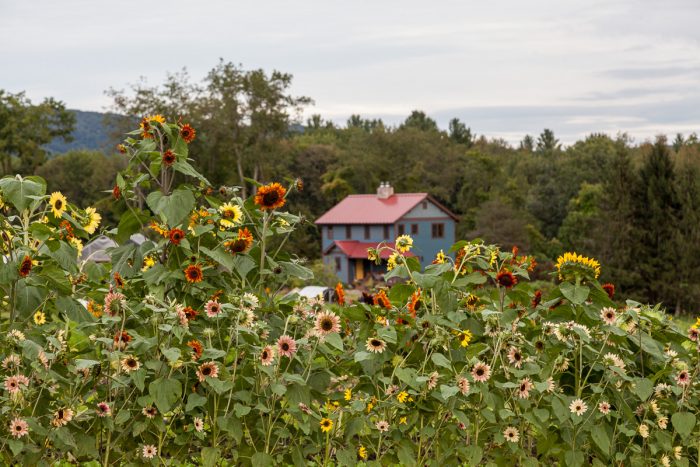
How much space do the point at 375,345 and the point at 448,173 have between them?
3897 cm

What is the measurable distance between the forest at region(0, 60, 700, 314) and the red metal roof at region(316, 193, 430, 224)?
1.86 meters

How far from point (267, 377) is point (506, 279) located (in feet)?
2.86

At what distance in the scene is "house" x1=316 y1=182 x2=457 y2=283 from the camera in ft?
112

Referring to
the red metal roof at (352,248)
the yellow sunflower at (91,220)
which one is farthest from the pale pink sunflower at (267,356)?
the red metal roof at (352,248)

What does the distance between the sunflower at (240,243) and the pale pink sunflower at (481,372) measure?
2.84 ft

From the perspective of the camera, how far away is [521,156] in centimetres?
5206

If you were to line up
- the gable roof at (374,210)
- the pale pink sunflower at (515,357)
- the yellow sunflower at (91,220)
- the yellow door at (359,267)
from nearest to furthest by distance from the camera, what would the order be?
the pale pink sunflower at (515,357)
the yellow sunflower at (91,220)
the gable roof at (374,210)
the yellow door at (359,267)

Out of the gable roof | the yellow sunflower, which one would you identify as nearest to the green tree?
the gable roof

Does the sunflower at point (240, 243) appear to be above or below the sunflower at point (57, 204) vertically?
below

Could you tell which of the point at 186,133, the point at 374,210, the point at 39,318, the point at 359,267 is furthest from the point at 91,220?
the point at 374,210

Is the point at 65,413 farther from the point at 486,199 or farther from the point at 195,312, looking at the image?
the point at 486,199

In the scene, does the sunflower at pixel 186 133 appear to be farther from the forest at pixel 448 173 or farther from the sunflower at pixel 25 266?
the forest at pixel 448 173

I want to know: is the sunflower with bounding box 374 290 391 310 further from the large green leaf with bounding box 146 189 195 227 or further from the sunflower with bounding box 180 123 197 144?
the sunflower with bounding box 180 123 197 144

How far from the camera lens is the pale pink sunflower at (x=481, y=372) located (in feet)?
8.70
